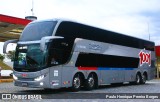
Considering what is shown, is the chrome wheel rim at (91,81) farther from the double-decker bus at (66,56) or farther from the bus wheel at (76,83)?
the bus wheel at (76,83)

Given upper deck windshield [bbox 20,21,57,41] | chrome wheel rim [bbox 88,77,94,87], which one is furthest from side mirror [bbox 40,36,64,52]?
chrome wheel rim [bbox 88,77,94,87]

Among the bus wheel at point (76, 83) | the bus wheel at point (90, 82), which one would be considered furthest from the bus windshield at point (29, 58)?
the bus wheel at point (90, 82)

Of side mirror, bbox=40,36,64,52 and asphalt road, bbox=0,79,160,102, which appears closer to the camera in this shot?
asphalt road, bbox=0,79,160,102

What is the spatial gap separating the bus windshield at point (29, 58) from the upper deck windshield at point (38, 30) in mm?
470

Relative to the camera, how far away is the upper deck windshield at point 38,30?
14.7 m

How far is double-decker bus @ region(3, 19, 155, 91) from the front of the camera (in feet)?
46.9

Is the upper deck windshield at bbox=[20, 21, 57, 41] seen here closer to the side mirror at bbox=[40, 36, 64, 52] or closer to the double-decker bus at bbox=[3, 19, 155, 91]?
the double-decker bus at bbox=[3, 19, 155, 91]

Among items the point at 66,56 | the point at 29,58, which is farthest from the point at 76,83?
the point at 29,58

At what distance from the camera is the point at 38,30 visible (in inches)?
591

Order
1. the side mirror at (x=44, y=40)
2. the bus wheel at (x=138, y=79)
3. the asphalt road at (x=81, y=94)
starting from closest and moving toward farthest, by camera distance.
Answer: the asphalt road at (x=81, y=94), the side mirror at (x=44, y=40), the bus wheel at (x=138, y=79)

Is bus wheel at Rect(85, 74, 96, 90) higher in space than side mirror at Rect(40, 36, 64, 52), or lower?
lower

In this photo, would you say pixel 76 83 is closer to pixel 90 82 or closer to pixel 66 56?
pixel 90 82

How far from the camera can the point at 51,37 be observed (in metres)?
14.1

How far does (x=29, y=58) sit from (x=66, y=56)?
1852 millimetres
